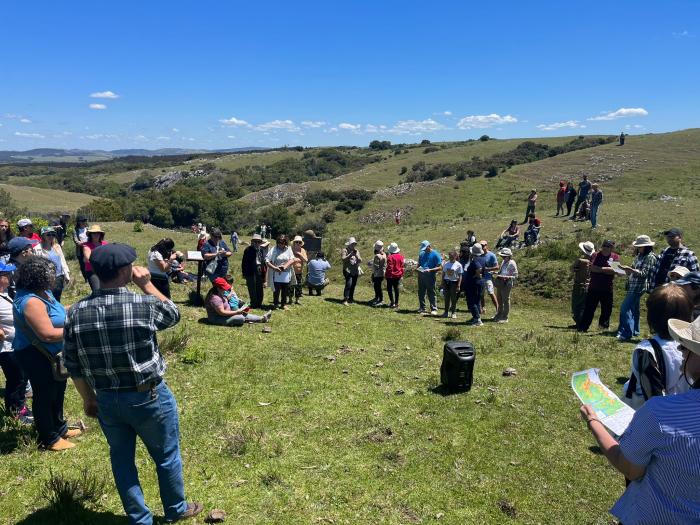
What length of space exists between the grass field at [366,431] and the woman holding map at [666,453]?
2272 millimetres

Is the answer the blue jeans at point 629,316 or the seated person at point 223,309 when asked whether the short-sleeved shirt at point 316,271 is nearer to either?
the seated person at point 223,309

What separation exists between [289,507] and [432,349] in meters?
5.73

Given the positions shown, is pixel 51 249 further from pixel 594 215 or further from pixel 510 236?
pixel 594 215

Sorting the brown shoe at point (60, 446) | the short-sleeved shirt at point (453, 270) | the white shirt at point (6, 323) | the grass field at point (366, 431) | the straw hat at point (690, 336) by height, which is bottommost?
the grass field at point (366, 431)

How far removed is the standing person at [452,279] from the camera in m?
12.5

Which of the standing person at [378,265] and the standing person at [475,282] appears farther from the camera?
the standing person at [378,265]

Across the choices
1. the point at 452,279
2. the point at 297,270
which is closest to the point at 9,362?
the point at 297,270

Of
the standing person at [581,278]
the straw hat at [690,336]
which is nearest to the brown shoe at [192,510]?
the straw hat at [690,336]

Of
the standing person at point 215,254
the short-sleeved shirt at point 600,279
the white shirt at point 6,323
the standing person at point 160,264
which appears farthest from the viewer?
the standing person at point 215,254

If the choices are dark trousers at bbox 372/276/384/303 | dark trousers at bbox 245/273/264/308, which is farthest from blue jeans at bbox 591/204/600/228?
dark trousers at bbox 245/273/264/308

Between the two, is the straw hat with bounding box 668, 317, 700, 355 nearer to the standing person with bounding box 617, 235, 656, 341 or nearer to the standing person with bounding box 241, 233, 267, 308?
the standing person with bounding box 617, 235, 656, 341

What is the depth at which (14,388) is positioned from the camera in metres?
5.51

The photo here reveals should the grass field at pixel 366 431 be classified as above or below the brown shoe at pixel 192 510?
below

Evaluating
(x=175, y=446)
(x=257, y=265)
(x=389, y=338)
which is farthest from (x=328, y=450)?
(x=257, y=265)
